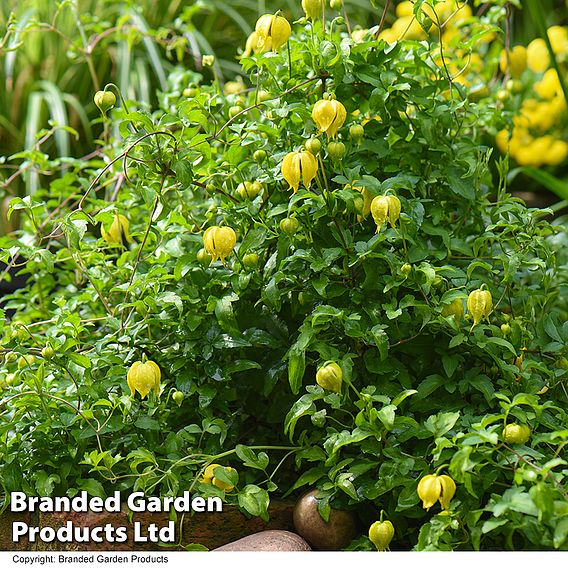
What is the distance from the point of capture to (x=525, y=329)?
1.32 metres

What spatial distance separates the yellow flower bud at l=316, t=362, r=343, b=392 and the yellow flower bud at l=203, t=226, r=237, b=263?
0.75 feet

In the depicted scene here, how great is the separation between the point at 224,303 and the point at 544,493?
1.78ft

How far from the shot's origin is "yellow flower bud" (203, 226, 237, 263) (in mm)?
1211

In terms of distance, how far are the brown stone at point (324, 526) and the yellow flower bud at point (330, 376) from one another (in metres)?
0.20

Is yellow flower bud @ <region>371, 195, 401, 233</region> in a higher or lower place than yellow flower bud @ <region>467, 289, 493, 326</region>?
higher

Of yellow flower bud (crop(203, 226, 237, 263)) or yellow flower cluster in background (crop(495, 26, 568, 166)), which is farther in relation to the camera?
yellow flower cluster in background (crop(495, 26, 568, 166))

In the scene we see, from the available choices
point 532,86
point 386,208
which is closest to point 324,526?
point 386,208

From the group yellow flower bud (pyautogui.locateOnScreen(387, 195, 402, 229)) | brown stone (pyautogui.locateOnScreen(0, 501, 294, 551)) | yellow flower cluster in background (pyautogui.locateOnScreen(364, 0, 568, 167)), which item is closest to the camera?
yellow flower bud (pyautogui.locateOnScreen(387, 195, 402, 229))

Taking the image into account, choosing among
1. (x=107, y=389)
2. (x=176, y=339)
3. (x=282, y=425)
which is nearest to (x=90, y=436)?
(x=107, y=389)

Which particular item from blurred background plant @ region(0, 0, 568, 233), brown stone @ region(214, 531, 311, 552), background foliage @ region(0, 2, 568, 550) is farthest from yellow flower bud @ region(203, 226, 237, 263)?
blurred background plant @ region(0, 0, 568, 233)

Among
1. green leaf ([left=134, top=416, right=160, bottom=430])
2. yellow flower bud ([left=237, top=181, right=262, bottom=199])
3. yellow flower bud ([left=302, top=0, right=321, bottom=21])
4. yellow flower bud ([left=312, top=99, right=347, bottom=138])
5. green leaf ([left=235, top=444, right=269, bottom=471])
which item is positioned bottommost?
green leaf ([left=235, top=444, right=269, bottom=471])

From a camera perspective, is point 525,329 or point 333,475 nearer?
point 333,475

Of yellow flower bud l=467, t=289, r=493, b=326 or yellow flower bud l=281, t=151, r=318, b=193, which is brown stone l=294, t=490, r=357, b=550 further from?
yellow flower bud l=281, t=151, r=318, b=193
